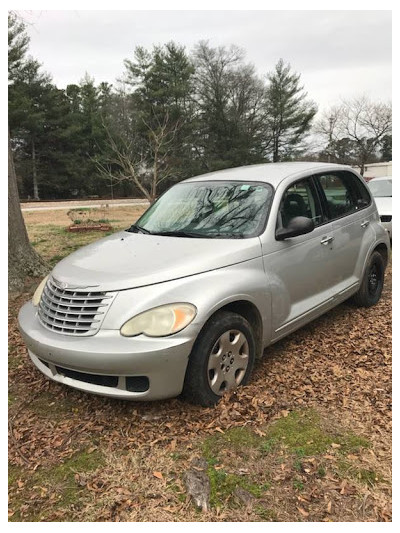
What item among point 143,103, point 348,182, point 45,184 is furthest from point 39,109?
point 348,182

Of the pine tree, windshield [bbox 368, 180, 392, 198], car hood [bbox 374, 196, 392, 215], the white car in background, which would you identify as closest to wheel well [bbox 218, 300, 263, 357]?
the white car in background

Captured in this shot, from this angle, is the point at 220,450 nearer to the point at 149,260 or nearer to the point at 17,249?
the point at 149,260

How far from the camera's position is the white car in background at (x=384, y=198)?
866 centimetres

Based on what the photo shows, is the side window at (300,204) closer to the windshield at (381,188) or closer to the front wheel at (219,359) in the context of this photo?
the front wheel at (219,359)

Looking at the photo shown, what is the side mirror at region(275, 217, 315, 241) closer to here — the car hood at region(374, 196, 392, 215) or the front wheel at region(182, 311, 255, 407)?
the front wheel at region(182, 311, 255, 407)

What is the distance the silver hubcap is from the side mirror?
905mm

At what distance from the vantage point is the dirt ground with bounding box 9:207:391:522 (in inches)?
89.7

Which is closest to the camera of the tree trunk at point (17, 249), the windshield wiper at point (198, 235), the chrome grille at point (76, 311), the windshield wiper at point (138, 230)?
the chrome grille at point (76, 311)

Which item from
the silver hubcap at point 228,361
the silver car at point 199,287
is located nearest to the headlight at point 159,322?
the silver car at point 199,287

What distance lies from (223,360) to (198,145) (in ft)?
133

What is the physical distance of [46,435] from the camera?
2.93 m

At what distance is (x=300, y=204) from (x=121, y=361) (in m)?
2.24

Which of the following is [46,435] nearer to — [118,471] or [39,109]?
[118,471]

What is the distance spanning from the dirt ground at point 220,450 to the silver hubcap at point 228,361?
0.34 feet
